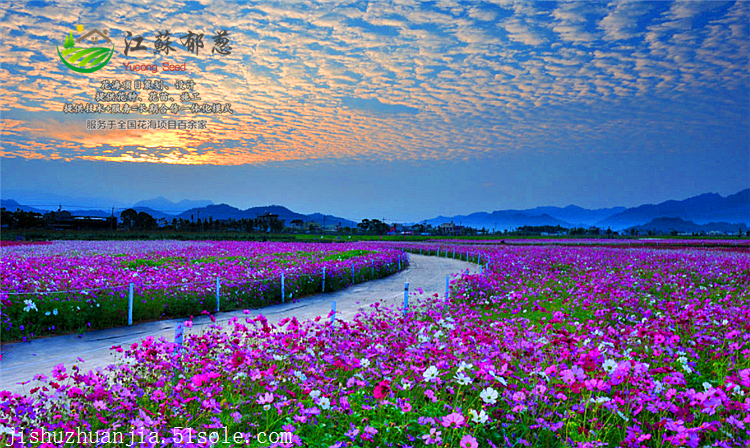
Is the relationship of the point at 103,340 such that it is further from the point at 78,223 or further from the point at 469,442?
the point at 78,223

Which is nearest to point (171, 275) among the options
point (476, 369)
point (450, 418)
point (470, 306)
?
point (470, 306)

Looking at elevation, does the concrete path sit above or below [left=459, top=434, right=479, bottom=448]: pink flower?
below

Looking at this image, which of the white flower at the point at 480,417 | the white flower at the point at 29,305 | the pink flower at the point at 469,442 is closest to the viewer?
the pink flower at the point at 469,442

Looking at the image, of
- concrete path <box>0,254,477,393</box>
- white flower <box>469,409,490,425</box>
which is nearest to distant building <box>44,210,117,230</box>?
concrete path <box>0,254,477,393</box>

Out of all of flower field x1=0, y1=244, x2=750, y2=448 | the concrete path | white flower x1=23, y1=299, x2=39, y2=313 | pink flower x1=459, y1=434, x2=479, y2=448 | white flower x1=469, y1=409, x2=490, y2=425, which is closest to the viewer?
pink flower x1=459, y1=434, x2=479, y2=448

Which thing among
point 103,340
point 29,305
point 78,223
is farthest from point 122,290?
point 78,223

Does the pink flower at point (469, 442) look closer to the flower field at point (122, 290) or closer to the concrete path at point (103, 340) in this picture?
the concrete path at point (103, 340)

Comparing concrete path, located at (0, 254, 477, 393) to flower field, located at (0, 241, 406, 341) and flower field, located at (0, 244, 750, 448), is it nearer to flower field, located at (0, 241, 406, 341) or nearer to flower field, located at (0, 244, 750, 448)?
flower field, located at (0, 241, 406, 341)

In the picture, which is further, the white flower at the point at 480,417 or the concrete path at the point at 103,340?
the concrete path at the point at 103,340

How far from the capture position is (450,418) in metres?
3.53

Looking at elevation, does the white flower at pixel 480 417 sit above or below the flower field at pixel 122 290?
above

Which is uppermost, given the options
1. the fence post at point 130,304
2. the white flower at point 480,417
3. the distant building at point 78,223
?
the distant building at point 78,223

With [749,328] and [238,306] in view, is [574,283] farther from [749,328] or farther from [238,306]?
[238,306]

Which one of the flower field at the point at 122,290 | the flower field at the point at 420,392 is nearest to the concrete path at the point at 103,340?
the flower field at the point at 122,290
